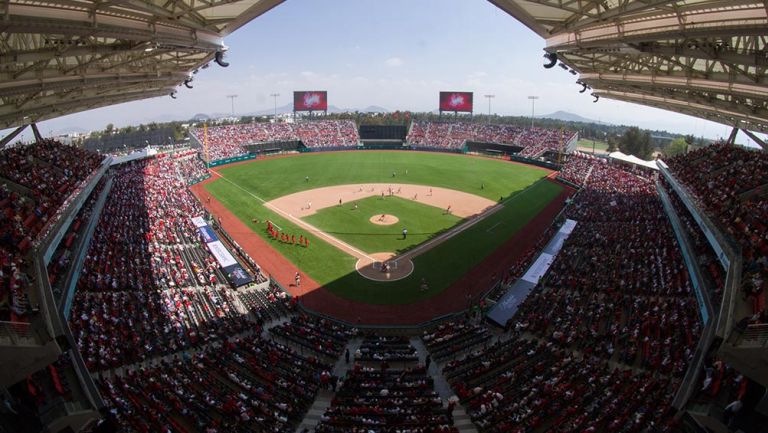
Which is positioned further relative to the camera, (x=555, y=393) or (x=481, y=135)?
(x=481, y=135)

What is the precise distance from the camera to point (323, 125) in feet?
293

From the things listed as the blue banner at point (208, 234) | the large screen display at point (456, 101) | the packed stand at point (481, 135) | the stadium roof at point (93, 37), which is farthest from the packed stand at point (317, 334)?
the large screen display at point (456, 101)

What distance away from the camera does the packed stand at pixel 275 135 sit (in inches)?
2795

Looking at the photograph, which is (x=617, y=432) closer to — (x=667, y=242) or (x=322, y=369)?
(x=322, y=369)

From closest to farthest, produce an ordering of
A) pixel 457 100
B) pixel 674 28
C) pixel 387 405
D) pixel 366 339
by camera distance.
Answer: pixel 674 28 < pixel 387 405 < pixel 366 339 < pixel 457 100

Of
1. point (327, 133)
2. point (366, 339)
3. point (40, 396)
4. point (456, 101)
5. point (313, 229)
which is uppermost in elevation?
point (456, 101)

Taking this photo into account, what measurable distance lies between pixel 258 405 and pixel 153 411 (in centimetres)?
337

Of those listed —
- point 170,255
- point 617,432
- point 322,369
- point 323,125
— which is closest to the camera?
point 617,432

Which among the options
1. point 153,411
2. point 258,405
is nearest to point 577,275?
point 258,405

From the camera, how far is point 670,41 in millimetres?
17109

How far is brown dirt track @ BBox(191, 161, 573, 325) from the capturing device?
23.9 m

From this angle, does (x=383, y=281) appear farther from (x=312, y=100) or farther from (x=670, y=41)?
(x=312, y=100)

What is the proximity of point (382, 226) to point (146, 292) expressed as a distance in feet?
64.0

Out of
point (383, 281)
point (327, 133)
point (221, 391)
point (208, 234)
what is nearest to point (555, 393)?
point (221, 391)
